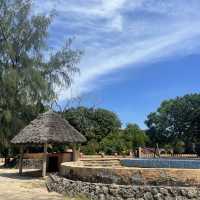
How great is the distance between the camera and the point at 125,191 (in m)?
12.1

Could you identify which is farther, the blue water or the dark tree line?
the dark tree line

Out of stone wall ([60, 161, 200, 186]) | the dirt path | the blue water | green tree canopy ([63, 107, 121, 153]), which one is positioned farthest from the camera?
green tree canopy ([63, 107, 121, 153])

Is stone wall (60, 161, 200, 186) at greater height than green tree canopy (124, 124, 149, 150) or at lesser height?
lesser

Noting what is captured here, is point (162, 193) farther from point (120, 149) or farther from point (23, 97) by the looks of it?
point (120, 149)

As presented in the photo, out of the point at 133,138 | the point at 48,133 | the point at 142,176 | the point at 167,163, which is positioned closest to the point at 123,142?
the point at 133,138

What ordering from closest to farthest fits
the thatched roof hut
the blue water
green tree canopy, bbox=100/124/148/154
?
the blue water, the thatched roof hut, green tree canopy, bbox=100/124/148/154

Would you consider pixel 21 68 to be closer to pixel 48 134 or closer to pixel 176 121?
pixel 48 134

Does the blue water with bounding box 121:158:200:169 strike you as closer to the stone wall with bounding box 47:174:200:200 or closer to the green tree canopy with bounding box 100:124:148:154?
the stone wall with bounding box 47:174:200:200

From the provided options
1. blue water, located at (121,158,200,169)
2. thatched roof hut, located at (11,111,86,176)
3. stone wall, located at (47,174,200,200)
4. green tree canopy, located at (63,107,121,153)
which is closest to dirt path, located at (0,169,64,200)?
stone wall, located at (47,174,200,200)

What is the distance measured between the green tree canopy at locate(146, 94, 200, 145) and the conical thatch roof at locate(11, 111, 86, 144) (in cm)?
3828

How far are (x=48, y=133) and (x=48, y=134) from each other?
0.07 metres

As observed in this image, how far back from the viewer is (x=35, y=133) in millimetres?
20094

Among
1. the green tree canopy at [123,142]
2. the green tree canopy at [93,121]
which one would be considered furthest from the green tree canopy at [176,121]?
the green tree canopy at [123,142]

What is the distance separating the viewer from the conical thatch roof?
19.7 meters
